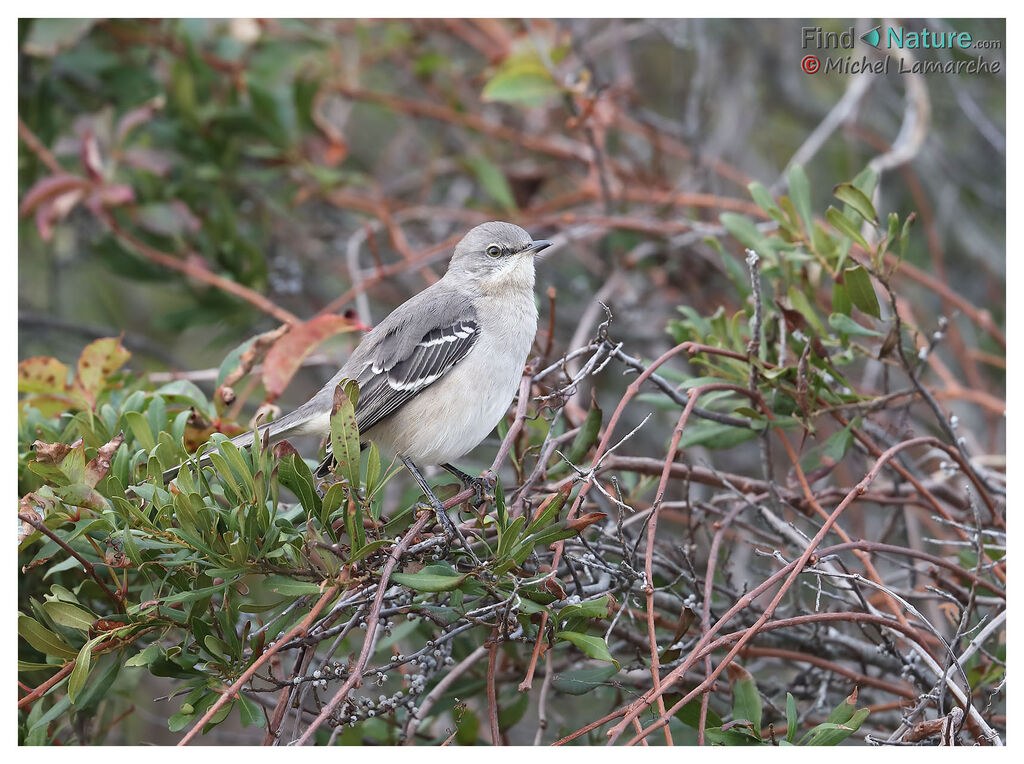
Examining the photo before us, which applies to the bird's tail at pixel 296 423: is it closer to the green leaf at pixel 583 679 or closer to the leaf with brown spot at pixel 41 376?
the leaf with brown spot at pixel 41 376

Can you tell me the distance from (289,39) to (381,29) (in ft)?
3.57

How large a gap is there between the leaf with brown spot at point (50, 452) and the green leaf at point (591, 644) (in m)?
1.61

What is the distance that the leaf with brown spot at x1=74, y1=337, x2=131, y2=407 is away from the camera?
363 centimetres

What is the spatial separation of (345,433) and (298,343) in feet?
3.90

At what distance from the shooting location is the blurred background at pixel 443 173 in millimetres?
4945

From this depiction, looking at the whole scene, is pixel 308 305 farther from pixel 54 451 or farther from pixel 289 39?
pixel 54 451

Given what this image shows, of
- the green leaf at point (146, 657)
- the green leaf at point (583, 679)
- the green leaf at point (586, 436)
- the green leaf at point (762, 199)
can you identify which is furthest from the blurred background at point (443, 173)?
the green leaf at point (146, 657)

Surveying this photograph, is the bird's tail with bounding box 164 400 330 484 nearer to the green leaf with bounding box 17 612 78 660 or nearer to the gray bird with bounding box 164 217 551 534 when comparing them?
the gray bird with bounding box 164 217 551 534

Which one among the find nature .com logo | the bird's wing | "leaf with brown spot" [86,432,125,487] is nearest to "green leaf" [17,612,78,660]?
"leaf with brown spot" [86,432,125,487]

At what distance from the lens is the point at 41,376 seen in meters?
3.61

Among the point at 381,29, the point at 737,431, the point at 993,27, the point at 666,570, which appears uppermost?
the point at 381,29

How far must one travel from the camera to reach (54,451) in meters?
2.78

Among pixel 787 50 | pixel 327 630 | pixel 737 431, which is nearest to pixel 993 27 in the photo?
pixel 787 50

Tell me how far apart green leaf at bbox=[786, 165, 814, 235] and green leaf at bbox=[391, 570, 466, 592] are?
83.5 inches
